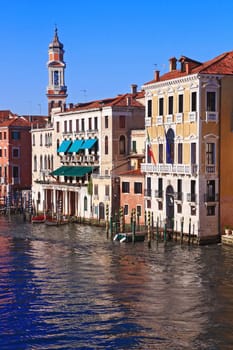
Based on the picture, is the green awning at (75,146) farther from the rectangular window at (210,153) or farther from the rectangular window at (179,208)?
the rectangular window at (210,153)

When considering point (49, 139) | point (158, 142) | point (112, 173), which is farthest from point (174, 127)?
point (49, 139)

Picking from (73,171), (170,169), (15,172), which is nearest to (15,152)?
(15,172)

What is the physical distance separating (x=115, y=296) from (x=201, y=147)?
1237 cm

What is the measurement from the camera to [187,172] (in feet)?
106

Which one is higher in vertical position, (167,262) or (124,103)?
(124,103)

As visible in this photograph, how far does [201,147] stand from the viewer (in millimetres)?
31828

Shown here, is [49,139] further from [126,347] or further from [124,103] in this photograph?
[126,347]

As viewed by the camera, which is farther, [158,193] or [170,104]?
[158,193]

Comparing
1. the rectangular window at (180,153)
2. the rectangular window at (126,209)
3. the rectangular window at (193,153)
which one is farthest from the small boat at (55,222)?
the rectangular window at (193,153)

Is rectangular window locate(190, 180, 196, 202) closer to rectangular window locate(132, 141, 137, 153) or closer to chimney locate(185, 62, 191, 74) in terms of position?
chimney locate(185, 62, 191, 74)

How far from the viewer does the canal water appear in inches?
667

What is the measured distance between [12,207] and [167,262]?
27.1m

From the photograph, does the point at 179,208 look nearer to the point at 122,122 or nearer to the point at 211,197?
the point at 211,197

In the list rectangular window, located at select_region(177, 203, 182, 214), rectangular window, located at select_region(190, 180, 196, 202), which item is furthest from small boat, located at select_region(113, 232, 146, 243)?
rectangular window, located at select_region(190, 180, 196, 202)
